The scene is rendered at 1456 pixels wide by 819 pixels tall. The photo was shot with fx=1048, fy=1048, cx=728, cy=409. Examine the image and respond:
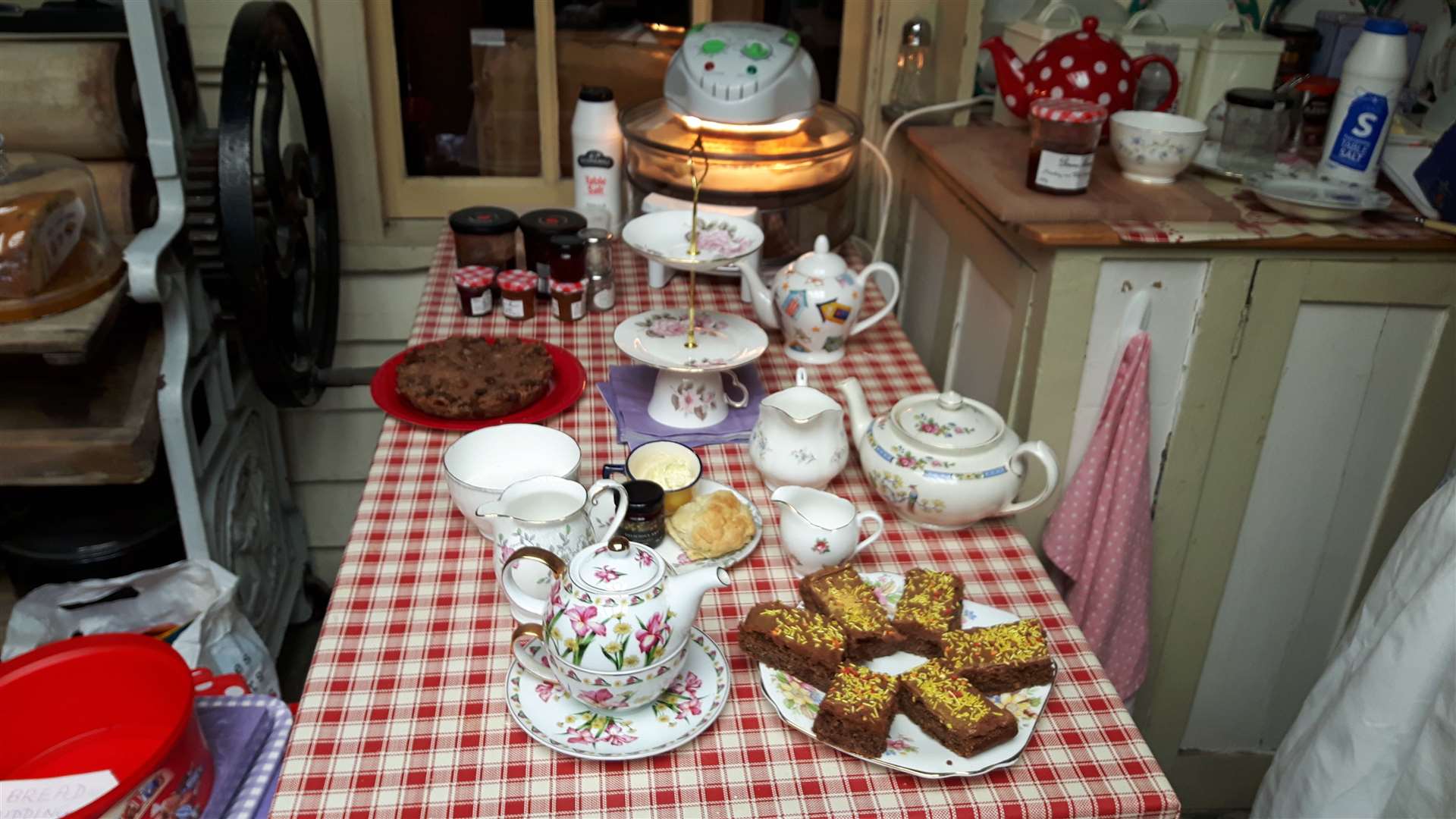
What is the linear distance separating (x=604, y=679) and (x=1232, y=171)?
1182 millimetres

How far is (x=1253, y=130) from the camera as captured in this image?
1496 millimetres

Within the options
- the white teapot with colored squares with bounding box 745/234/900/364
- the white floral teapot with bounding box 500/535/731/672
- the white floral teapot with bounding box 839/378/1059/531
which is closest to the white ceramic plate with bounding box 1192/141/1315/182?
the white teapot with colored squares with bounding box 745/234/900/364

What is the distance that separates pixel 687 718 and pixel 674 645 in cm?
7

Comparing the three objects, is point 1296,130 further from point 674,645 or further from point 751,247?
point 674,645

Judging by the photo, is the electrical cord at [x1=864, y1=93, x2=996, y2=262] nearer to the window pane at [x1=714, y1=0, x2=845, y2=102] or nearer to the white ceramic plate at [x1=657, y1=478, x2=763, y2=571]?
the window pane at [x1=714, y1=0, x2=845, y2=102]

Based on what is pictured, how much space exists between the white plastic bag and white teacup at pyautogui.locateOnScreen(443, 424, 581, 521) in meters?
0.64

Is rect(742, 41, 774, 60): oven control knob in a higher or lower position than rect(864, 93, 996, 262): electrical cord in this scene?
higher

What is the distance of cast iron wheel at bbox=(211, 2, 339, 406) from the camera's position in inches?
53.9

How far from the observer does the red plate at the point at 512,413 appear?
1311mm

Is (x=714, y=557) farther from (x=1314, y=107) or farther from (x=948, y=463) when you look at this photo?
(x=1314, y=107)

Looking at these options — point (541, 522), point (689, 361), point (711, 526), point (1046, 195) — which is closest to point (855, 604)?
point (711, 526)

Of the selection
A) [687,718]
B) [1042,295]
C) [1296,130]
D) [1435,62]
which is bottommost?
[687,718]

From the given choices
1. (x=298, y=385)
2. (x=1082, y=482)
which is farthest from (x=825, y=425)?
(x=298, y=385)

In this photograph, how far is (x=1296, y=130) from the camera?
1626 millimetres
